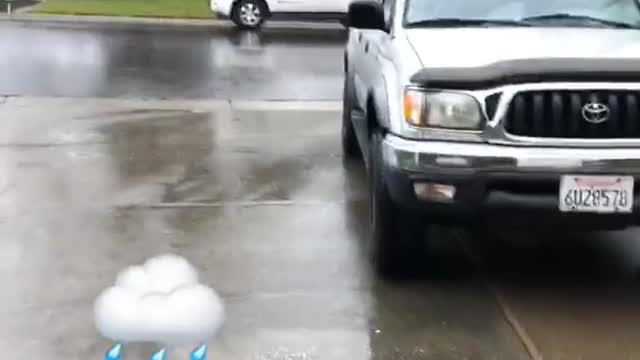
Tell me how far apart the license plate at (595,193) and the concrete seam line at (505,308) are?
640 millimetres

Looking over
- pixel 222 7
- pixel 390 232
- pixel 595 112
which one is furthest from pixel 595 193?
pixel 222 7

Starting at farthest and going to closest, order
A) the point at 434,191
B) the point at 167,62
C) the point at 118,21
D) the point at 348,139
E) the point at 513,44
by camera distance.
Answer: the point at 118,21, the point at 167,62, the point at 348,139, the point at 513,44, the point at 434,191

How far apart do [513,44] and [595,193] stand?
100cm

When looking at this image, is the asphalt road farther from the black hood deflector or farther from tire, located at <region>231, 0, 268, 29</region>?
tire, located at <region>231, 0, 268, 29</region>

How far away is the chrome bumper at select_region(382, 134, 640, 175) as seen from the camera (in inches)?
184

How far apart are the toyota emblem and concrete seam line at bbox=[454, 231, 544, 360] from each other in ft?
3.54

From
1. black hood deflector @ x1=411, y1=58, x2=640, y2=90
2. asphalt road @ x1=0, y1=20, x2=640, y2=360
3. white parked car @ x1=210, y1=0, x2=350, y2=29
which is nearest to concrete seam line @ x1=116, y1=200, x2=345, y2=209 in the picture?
asphalt road @ x1=0, y1=20, x2=640, y2=360

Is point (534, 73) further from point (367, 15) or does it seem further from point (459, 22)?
point (367, 15)

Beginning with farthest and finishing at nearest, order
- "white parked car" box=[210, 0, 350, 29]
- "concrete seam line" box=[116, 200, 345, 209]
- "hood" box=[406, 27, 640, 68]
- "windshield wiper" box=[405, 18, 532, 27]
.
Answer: "white parked car" box=[210, 0, 350, 29]
"concrete seam line" box=[116, 200, 345, 209]
"windshield wiper" box=[405, 18, 532, 27]
"hood" box=[406, 27, 640, 68]

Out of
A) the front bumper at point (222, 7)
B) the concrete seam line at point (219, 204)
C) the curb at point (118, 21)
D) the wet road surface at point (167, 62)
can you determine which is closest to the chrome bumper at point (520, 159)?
the concrete seam line at point (219, 204)

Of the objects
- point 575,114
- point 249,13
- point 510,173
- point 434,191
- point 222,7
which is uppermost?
point 575,114

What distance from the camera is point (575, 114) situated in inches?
186

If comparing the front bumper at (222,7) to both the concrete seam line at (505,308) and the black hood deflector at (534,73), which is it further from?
the black hood deflector at (534,73)

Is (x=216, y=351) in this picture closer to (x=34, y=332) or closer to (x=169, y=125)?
(x=34, y=332)
